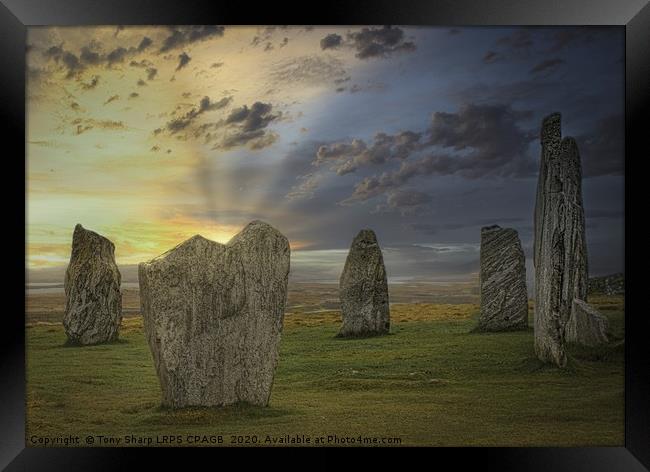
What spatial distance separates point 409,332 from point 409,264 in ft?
5.82

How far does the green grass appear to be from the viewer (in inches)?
362

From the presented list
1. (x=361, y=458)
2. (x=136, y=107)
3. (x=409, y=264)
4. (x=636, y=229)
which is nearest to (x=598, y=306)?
(x=636, y=229)

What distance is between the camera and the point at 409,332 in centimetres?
1193

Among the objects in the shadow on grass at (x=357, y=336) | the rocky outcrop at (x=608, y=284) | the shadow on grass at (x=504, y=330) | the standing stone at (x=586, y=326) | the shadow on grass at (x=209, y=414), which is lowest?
the shadow on grass at (x=209, y=414)

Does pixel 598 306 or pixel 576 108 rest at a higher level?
pixel 576 108

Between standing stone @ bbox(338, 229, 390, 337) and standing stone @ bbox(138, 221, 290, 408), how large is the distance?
12.1ft

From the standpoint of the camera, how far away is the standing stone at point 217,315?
27.5ft

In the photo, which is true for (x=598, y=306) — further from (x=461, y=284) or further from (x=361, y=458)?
(x=361, y=458)

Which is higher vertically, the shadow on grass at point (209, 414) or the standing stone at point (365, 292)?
the standing stone at point (365, 292)

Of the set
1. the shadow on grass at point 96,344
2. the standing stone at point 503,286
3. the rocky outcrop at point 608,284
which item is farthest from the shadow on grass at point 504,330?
the shadow on grass at point 96,344

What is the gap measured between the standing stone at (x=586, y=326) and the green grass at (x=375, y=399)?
16 cm

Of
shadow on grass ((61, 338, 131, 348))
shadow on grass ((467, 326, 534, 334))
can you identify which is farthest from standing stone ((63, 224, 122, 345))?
shadow on grass ((467, 326, 534, 334))

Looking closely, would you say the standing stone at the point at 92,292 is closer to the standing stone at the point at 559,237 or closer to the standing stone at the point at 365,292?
the standing stone at the point at 365,292

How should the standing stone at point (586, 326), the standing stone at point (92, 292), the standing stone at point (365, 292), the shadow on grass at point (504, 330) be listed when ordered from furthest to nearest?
the standing stone at point (365, 292) → the shadow on grass at point (504, 330) → the standing stone at point (92, 292) → the standing stone at point (586, 326)
